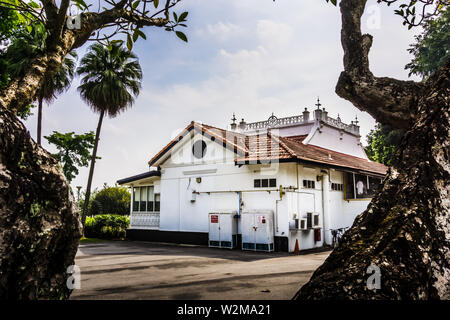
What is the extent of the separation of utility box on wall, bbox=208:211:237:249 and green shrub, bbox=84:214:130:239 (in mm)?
8663

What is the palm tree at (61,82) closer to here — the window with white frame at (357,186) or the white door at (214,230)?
the white door at (214,230)

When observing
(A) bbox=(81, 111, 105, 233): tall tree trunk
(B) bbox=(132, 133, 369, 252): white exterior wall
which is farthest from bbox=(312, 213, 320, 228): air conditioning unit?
(A) bbox=(81, 111, 105, 233): tall tree trunk

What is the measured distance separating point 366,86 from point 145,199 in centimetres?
1829

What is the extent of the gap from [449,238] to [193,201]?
15.8m

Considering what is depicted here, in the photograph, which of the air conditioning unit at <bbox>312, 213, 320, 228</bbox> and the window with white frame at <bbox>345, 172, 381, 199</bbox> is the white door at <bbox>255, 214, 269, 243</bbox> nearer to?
the air conditioning unit at <bbox>312, 213, 320, 228</bbox>

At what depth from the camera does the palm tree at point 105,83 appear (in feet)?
72.0

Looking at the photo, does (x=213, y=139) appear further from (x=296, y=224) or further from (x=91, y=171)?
(x=91, y=171)

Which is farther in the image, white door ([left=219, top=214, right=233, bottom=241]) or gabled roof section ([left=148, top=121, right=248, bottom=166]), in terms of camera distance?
gabled roof section ([left=148, top=121, right=248, bottom=166])

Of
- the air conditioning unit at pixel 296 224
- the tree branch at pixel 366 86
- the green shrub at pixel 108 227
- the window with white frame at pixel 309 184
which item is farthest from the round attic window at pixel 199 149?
the tree branch at pixel 366 86

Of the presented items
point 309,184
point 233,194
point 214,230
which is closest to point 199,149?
point 233,194

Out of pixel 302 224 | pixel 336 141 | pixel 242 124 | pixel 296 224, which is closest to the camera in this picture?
pixel 296 224

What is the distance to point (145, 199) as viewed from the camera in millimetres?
20453

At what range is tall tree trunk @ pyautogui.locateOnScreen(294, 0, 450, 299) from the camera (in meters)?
1.89
